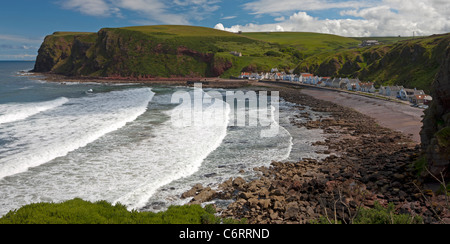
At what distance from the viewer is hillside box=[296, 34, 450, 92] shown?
79312mm

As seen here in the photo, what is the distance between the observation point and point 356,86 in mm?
83188

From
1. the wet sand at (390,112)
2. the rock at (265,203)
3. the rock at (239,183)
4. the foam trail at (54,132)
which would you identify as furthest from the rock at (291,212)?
the wet sand at (390,112)

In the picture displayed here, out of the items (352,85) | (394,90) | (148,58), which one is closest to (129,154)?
(394,90)

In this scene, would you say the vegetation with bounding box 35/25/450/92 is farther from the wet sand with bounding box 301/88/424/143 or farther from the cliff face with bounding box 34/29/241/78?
the wet sand with bounding box 301/88/424/143

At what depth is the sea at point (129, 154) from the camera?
17594mm

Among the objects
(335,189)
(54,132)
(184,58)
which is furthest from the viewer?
(184,58)

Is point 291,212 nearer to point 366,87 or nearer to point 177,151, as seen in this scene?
point 177,151

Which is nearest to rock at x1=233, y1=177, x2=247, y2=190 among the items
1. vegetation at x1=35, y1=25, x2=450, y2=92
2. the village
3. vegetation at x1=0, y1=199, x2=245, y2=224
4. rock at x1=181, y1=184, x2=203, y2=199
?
rock at x1=181, y1=184, x2=203, y2=199

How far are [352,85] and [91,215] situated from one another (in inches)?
3415

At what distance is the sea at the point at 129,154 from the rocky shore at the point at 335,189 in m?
1.37

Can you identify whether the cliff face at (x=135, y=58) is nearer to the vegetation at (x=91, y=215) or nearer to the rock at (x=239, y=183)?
the rock at (x=239, y=183)

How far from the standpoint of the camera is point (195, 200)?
1667 cm

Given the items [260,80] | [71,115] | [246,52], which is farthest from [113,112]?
[246,52]

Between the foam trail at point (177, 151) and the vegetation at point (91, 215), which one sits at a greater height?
the vegetation at point (91, 215)
